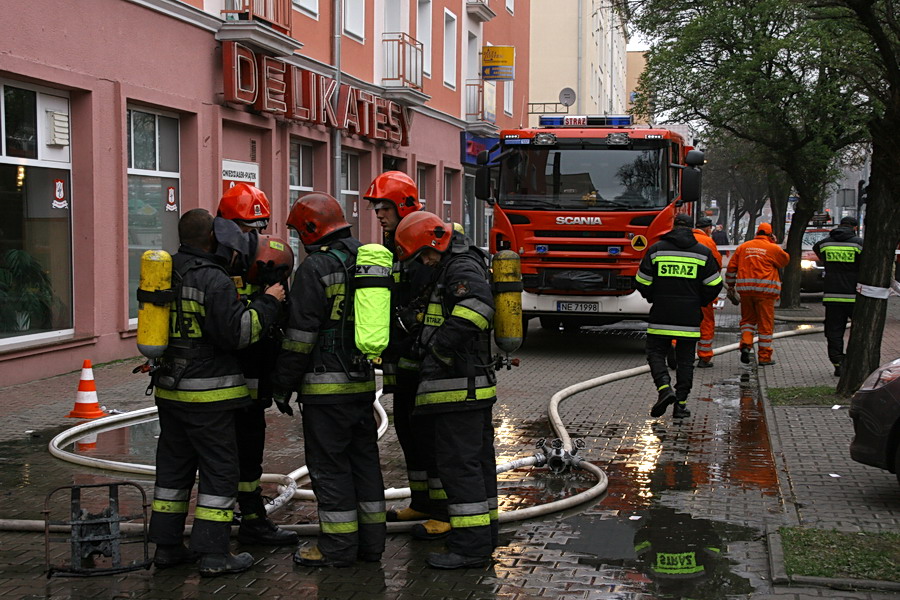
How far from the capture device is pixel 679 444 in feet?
28.1

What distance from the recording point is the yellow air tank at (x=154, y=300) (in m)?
5.08

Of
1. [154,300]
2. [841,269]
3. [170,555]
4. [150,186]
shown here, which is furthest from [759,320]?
[154,300]

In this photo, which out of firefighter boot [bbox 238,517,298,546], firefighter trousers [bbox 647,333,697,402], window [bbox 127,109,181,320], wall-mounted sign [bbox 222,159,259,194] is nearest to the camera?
firefighter boot [bbox 238,517,298,546]

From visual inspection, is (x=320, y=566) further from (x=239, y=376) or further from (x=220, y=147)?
(x=220, y=147)

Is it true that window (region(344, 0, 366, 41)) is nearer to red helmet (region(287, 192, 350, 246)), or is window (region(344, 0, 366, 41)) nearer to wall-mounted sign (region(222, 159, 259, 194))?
wall-mounted sign (region(222, 159, 259, 194))

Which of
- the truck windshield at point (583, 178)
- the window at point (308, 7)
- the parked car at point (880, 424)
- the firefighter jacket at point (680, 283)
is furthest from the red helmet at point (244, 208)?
the window at point (308, 7)

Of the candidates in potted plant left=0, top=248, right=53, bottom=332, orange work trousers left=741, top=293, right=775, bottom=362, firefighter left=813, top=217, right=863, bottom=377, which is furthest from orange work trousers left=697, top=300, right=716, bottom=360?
potted plant left=0, top=248, right=53, bottom=332

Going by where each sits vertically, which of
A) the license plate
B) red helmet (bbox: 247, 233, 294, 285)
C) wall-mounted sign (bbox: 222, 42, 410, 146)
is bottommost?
the license plate

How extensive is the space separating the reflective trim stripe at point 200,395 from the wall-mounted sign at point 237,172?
436 inches

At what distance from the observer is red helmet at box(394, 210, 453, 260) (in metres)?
5.40

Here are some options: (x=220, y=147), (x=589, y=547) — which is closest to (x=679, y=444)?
(x=589, y=547)

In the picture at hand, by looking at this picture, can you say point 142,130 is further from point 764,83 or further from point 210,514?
point 764,83

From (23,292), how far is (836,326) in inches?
367

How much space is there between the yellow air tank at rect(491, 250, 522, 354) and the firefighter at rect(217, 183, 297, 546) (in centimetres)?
118
